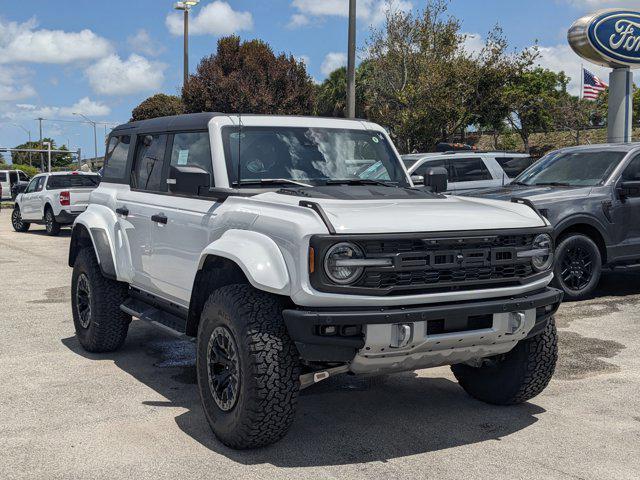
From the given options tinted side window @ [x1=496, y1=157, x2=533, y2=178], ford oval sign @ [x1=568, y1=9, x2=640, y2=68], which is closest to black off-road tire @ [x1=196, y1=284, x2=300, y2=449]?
tinted side window @ [x1=496, y1=157, x2=533, y2=178]

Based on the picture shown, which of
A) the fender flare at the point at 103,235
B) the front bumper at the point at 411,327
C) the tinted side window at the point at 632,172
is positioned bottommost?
the front bumper at the point at 411,327

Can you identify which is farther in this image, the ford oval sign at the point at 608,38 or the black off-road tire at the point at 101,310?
the ford oval sign at the point at 608,38

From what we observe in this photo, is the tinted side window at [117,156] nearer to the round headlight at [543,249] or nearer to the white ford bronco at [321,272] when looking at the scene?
the white ford bronco at [321,272]

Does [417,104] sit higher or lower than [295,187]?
higher

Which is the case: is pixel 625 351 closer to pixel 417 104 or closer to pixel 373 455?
pixel 373 455

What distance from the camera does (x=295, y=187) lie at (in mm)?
5234

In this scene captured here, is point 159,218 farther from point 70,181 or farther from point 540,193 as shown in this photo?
point 70,181

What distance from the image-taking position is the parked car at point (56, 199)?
65.1 ft

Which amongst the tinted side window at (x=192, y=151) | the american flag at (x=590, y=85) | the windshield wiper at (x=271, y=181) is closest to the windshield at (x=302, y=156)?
the windshield wiper at (x=271, y=181)

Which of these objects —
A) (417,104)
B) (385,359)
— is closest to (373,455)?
(385,359)

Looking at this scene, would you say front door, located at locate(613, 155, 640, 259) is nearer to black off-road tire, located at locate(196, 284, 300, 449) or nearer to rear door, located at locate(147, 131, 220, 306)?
rear door, located at locate(147, 131, 220, 306)

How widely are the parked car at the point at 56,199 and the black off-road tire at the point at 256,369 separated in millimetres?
15920

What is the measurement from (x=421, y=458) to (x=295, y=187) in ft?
6.34

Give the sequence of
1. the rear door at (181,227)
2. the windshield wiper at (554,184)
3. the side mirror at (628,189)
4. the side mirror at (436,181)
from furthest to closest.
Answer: the windshield wiper at (554,184) → the side mirror at (628,189) → the side mirror at (436,181) → the rear door at (181,227)
